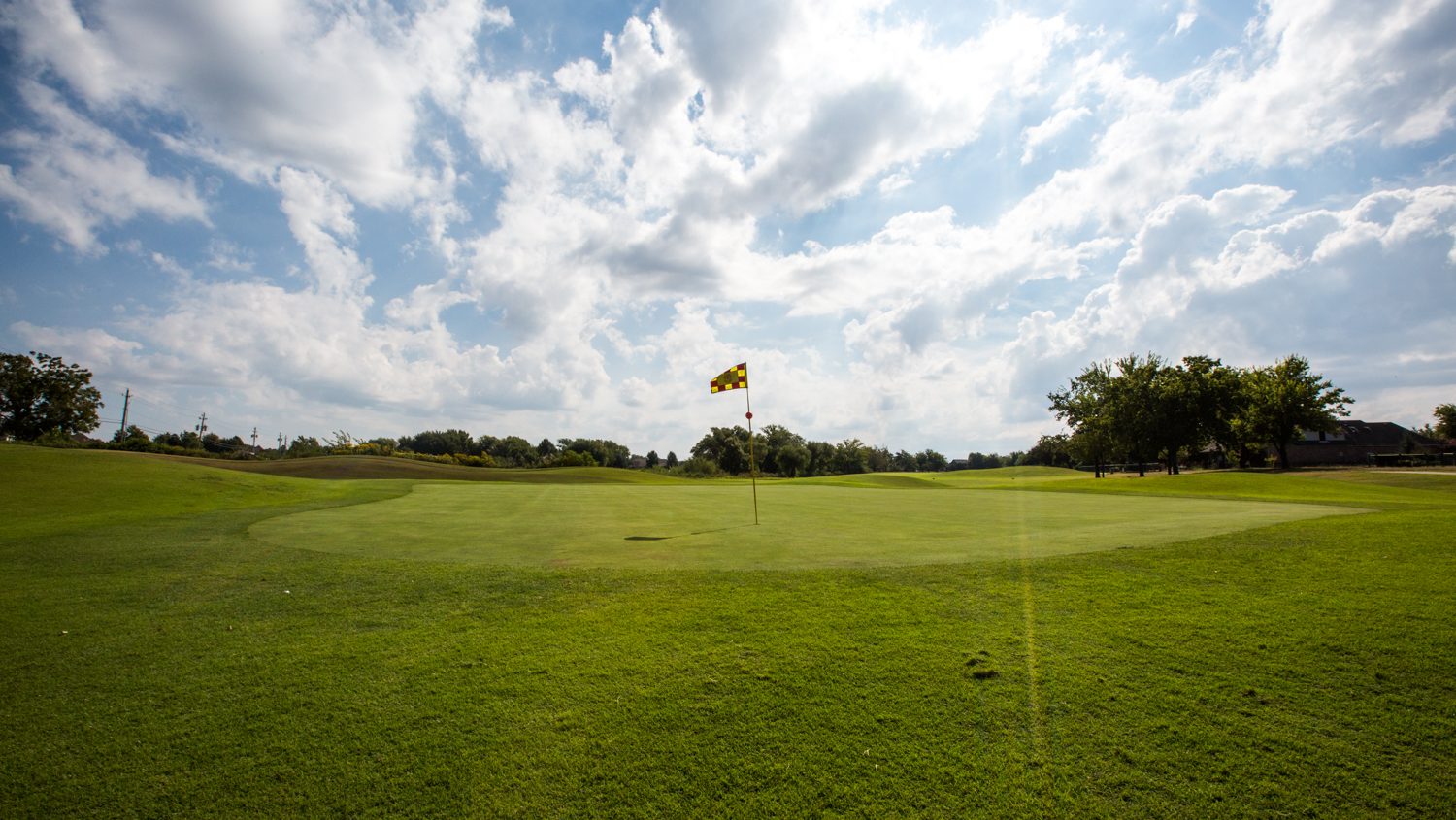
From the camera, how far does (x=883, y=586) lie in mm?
7070

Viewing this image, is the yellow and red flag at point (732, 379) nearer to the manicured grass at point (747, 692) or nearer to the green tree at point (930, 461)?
the manicured grass at point (747, 692)

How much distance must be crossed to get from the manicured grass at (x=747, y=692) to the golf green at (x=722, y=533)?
132cm

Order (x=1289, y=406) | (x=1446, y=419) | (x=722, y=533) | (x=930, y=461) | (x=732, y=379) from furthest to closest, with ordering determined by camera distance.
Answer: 1. (x=930, y=461)
2. (x=1446, y=419)
3. (x=1289, y=406)
4. (x=732, y=379)
5. (x=722, y=533)

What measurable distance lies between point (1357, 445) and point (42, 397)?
150m

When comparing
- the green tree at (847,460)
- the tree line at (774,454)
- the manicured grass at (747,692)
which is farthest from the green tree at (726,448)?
the manicured grass at (747,692)

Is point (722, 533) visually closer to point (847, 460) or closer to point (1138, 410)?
point (1138, 410)

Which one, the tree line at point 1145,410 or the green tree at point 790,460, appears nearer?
the tree line at point 1145,410

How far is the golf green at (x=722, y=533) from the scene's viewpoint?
906cm

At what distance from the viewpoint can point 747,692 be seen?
4.55 meters

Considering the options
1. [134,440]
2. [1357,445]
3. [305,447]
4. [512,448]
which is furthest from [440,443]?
[1357,445]

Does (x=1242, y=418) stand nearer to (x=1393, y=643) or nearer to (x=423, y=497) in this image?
(x=1393, y=643)

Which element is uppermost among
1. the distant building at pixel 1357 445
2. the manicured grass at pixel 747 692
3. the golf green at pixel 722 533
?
the distant building at pixel 1357 445

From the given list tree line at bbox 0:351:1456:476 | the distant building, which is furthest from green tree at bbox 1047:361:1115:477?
the distant building

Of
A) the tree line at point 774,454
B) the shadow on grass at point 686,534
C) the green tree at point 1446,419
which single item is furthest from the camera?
the tree line at point 774,454
